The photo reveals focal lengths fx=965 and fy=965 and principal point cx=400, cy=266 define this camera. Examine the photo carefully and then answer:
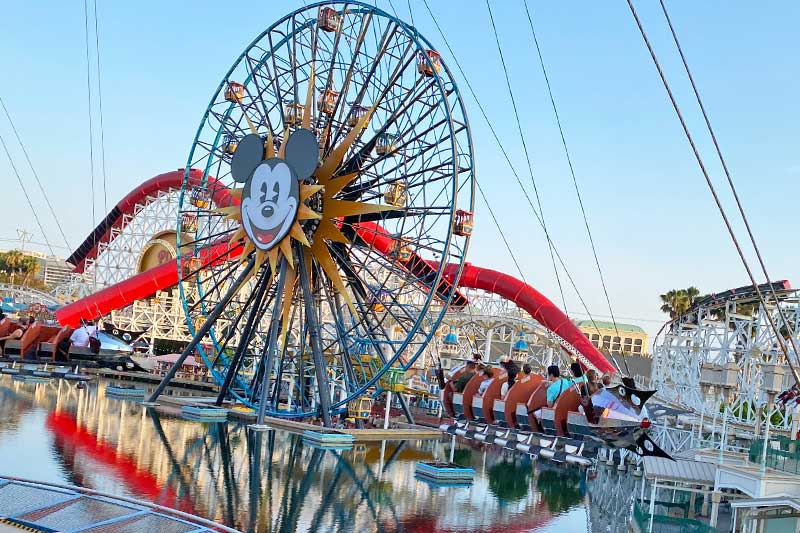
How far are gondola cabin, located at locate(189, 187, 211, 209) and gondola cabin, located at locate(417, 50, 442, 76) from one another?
35.5ft

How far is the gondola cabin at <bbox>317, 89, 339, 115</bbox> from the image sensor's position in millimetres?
33594

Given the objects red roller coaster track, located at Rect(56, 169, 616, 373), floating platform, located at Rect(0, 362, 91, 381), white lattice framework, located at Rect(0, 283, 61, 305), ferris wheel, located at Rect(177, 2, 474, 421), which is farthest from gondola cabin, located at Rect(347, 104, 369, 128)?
white lattice framework, located at Rect(0, 283, 61, 305)

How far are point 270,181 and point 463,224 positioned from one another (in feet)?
22.9

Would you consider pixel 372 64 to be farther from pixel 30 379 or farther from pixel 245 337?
pixel 30 379

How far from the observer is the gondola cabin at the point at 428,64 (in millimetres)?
30703

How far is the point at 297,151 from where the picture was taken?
31562 millimetres

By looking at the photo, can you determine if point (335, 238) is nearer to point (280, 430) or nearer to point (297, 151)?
point (297, 151)

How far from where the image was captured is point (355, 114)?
109 feet

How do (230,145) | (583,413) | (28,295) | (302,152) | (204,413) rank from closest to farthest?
(583,413) → (302,152) → (204,413) → (230,145) → (28,295)

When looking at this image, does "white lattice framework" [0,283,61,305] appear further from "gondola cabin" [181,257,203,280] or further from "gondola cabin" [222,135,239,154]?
"gondola cabin" [222,135,239,154]

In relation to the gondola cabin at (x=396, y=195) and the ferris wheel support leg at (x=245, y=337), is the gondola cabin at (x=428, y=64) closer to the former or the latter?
the gondola cabin at (x=396, y=195)

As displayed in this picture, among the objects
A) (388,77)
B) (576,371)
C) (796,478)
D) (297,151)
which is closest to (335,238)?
(297,151)

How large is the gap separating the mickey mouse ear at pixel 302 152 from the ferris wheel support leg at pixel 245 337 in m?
4.10

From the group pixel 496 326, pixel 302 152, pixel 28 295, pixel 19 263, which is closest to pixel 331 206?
pixel 302 152
